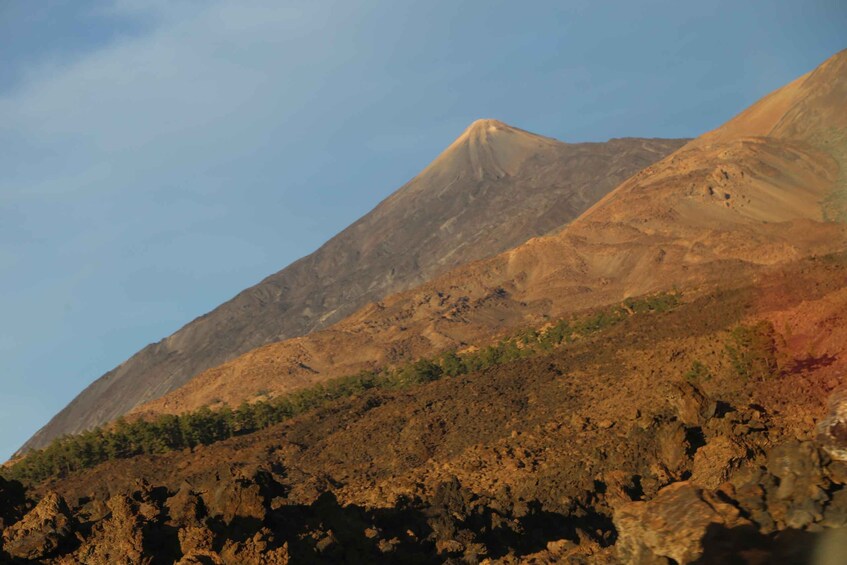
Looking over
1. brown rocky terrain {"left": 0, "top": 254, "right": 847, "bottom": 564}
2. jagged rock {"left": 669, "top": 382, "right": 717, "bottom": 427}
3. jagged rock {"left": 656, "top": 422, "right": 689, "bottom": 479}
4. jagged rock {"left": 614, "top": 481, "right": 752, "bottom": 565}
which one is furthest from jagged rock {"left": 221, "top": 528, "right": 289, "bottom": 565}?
jagged rock {"left": 669, "top": 382, "right": 717, "bottom": 427}

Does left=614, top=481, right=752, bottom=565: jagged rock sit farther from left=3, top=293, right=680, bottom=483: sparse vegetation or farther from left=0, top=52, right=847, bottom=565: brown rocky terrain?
left=3, top=293, right=680, bottom=483: sparse vegetation

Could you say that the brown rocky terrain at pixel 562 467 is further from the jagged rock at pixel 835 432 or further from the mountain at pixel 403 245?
the mountain at pixel 403 245

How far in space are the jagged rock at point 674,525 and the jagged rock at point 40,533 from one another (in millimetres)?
9743

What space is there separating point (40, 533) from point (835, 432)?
12.3 meters

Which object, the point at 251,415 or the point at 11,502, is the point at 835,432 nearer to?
the point at 11,502

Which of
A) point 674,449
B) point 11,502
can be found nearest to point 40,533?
point 11,502

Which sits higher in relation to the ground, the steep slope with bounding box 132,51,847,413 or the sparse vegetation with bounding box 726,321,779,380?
the steep slope with bounding box 132,51,847,413

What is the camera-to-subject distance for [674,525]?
1170 cm

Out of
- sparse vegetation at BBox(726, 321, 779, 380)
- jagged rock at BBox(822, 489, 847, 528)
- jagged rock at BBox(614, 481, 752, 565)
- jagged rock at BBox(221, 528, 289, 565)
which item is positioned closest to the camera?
jagged rock at BBox(614, 481, 752, 565)

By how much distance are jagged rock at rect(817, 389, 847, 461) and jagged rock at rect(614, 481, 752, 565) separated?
197 centimetres

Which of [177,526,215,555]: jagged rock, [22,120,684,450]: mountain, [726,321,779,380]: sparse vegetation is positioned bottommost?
[726,321,779,380]: sparse vegetation

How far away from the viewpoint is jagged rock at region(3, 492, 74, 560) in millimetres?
17203

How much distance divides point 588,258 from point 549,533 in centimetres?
7946

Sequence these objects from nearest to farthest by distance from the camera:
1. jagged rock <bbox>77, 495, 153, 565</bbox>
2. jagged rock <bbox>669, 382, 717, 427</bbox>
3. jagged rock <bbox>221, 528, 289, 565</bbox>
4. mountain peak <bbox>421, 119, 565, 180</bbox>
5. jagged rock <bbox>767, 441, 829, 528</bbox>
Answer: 1. jagged rock <bbox>767, 441, 829, 528</bbox>
2. jagged rock <bbox>221, 528, 289, 565</bbox>
3. jagged rock <bbox>77, 495, 153, 565</bbox>
4. jagged rock <bbox>669, 382, 717, 427</bbox>
5. mountain peak <bbox>421, 119, 565, 180</bbox>
